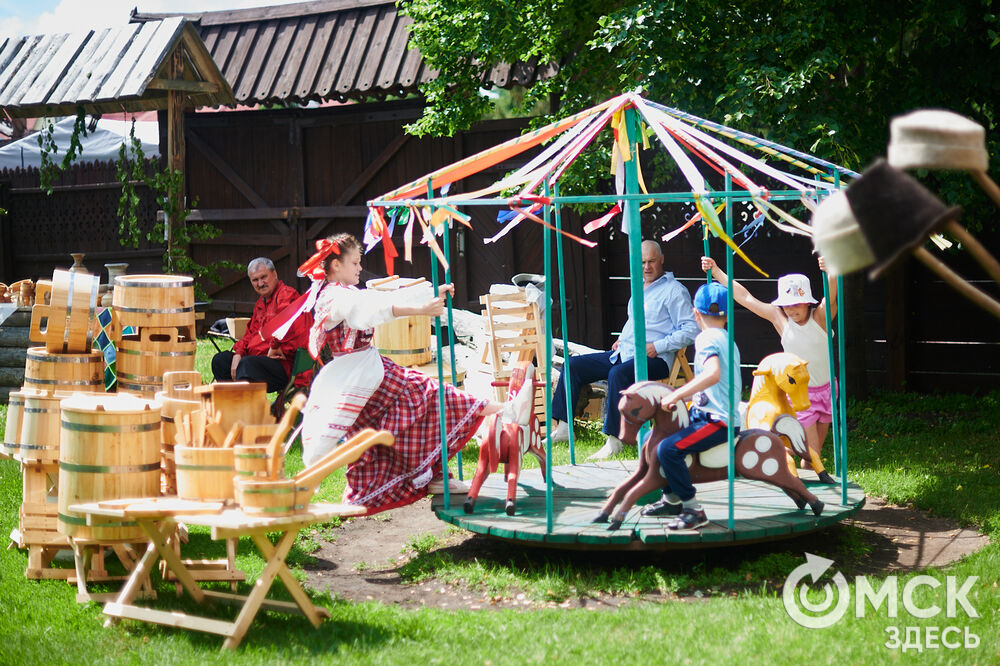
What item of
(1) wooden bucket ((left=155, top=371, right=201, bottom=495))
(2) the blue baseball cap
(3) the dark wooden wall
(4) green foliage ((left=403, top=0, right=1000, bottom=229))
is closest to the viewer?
(1) wooden bucket ((left=155, top=371, right=201, bottom=495))

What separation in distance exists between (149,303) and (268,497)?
2056mm

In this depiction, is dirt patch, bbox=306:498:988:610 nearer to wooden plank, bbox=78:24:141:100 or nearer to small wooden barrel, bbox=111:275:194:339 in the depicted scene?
small wooden barrel, bbox=111:275:194:339

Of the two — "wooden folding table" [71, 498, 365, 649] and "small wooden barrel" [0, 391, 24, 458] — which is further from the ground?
"small wooden barrel" [0, 391, 24, 458]

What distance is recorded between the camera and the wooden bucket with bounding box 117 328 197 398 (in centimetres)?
587

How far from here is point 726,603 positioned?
4.84 meters

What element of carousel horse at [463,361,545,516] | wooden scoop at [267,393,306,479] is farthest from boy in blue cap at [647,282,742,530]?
wooden scoop at [267,393,306,479]

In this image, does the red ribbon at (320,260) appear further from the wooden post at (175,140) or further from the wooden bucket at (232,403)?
the wooden post at (175,140)

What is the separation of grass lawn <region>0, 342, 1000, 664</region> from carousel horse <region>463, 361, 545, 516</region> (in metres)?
0.40

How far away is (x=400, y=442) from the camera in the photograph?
6.12m

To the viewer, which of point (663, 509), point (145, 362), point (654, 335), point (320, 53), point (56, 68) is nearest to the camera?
point (663, 509)

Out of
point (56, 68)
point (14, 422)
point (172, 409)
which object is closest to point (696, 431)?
point (172, 409)

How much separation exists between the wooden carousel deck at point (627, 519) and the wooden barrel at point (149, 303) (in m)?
1.80

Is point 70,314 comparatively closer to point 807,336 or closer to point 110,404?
point 110,404

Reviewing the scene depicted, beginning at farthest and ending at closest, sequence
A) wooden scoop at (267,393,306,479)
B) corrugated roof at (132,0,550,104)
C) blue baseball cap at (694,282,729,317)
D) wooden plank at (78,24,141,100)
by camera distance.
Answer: corrugated roof at (132,0,550,104), wooden plank at (78,24,141,100), blue baseball cap at (694,282,729,317), wooden scoop at (267,393,306,479)
